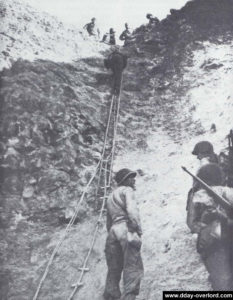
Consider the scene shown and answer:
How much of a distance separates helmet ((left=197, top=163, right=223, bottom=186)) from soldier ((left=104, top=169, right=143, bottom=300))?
1.14m

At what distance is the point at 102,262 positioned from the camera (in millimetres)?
7234

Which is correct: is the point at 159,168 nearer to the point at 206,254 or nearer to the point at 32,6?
the point at 206,254

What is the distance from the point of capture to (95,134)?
11328 millimetres

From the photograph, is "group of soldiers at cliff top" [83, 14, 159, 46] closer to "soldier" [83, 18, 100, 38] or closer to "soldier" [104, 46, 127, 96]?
"soldier" [83, 18, 100, 38]

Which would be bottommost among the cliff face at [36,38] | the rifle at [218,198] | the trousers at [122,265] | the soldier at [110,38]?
the trousers at [122,265]

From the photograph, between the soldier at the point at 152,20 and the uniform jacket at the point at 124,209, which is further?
the soldier at the point at 152,20

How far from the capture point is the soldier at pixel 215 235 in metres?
5.47

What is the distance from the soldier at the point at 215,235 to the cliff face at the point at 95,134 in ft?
1.18

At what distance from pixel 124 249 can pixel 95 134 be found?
556 cm

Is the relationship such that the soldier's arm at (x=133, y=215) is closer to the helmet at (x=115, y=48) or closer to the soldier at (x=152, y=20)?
the helmet at (x=115, y=48)

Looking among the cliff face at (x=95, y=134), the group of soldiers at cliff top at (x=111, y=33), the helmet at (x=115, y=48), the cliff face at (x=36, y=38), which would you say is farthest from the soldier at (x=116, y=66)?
the group of soldiers at cliff top at (x=111, y=33)

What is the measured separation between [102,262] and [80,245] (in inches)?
30.6

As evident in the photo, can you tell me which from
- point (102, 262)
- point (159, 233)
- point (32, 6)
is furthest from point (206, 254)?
point (32, 6)

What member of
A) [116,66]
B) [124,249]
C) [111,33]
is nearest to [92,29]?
[111,33]
